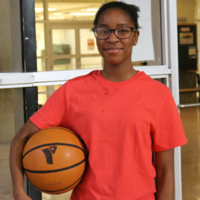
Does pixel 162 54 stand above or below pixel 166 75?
above

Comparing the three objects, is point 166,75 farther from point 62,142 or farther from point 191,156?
point 62,142

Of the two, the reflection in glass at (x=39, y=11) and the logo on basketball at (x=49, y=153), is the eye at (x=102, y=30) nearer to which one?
the logo on basketball at (x=49, y=153)

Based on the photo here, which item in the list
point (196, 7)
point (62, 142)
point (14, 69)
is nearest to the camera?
point (62, 142)

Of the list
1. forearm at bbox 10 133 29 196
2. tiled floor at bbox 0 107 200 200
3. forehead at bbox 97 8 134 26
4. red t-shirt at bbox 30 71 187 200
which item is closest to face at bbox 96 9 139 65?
forehead at bbox 97 8 134 26

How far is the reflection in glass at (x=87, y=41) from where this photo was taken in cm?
232

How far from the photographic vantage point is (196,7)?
2.76m

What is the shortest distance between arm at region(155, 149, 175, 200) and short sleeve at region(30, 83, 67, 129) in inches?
19.2

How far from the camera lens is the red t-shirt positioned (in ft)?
4.43

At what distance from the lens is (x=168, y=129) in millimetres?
1414

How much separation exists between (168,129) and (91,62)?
1065mm

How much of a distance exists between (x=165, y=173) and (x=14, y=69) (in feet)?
3.94

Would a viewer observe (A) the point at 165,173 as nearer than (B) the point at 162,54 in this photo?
Yes

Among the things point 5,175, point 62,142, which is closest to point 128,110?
point 62,142

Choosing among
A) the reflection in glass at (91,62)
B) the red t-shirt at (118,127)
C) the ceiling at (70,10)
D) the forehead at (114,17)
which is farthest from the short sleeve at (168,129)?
the ceiling at (70,10)
